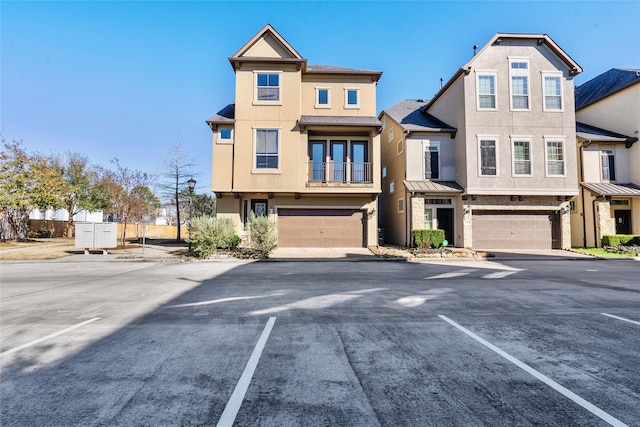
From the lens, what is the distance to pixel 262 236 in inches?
622

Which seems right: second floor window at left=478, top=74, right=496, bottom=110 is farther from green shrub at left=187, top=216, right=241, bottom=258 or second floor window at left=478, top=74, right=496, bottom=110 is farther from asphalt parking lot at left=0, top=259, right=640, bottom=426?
green shrub at left=187, top=216, right=241, bottom=258

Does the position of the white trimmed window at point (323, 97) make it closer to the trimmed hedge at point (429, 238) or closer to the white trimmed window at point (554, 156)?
the trimmed hedge at point (429, 238)

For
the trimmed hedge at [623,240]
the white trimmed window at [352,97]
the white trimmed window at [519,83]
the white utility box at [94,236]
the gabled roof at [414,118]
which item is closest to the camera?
the white utility box at [94,236]

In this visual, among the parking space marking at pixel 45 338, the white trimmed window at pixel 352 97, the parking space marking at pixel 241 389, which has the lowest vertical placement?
the parking space marking at pixel 45 338

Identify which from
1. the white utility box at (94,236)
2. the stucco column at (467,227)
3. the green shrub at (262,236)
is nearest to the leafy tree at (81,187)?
the white utility box at (94,236)

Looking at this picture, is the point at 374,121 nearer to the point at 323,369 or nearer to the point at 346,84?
the point at 346,84

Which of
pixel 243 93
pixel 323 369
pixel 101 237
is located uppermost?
pixel 243 93

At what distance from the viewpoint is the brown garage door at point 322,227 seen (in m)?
18.6

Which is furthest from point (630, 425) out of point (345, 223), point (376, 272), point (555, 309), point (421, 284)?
point (345, 223)

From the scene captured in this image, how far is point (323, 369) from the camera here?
139 inches

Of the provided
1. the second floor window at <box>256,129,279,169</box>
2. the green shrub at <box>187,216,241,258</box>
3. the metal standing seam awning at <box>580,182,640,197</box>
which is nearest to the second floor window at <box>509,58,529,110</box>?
the metal standing seam awning at <box>580,182,640,197</box>

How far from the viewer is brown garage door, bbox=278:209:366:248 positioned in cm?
1858

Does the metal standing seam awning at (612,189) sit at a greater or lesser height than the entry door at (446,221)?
greater

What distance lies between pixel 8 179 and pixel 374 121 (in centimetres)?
2510
